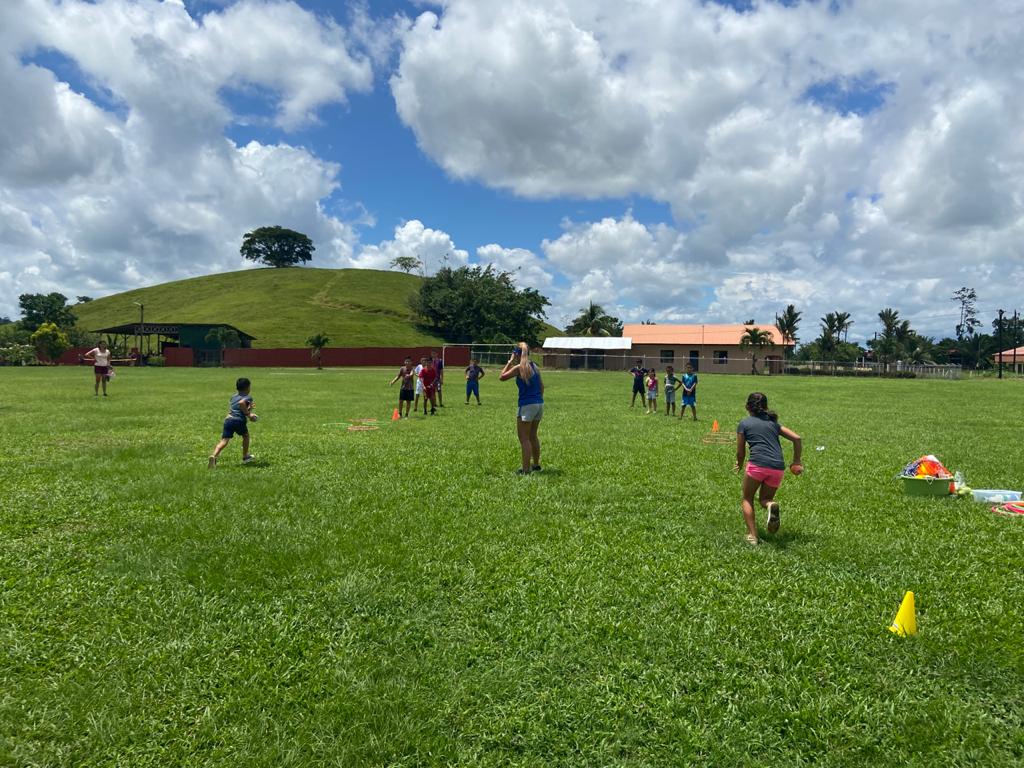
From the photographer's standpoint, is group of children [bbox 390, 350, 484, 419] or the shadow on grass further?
group of children [bbox 390, 350, 484, 419]

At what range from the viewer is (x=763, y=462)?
249 inches

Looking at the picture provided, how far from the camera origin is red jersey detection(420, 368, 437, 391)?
18.6 m

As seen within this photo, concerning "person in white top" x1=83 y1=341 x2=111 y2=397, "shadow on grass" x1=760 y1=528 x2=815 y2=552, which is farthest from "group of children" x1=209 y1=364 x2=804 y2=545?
"person in white top" x1=83 y1=341 x2=111 y2=397

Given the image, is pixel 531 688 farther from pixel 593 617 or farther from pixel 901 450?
pixel 901 450

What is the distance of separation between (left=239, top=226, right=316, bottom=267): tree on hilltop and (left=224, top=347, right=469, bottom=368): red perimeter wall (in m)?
89.2

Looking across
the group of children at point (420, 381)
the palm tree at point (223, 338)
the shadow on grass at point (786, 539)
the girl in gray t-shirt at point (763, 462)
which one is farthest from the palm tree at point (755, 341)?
the girl in gray t-shirt at point (763, 462)

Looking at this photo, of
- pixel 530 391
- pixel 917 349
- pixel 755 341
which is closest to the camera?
pixel 530 391

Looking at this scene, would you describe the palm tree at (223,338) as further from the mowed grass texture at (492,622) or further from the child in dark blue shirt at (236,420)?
the mowed grass texture at (492,622)

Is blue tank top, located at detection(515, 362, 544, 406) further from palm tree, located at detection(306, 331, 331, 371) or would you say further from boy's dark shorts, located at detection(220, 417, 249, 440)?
palm tree, located at detection(306, 331, 331, 371)

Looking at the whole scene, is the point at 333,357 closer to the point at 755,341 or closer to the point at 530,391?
the point at 755,341

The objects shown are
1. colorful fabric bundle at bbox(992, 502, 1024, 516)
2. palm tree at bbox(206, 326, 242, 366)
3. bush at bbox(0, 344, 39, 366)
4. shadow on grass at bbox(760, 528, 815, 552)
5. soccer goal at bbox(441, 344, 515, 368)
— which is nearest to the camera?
shadow on grass at bbox(760, 528, 815, 552)

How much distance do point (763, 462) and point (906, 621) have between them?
2201mm

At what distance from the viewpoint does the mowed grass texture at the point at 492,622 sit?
10.6 feet

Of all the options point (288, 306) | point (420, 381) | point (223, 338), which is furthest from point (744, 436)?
point (288, 306)
